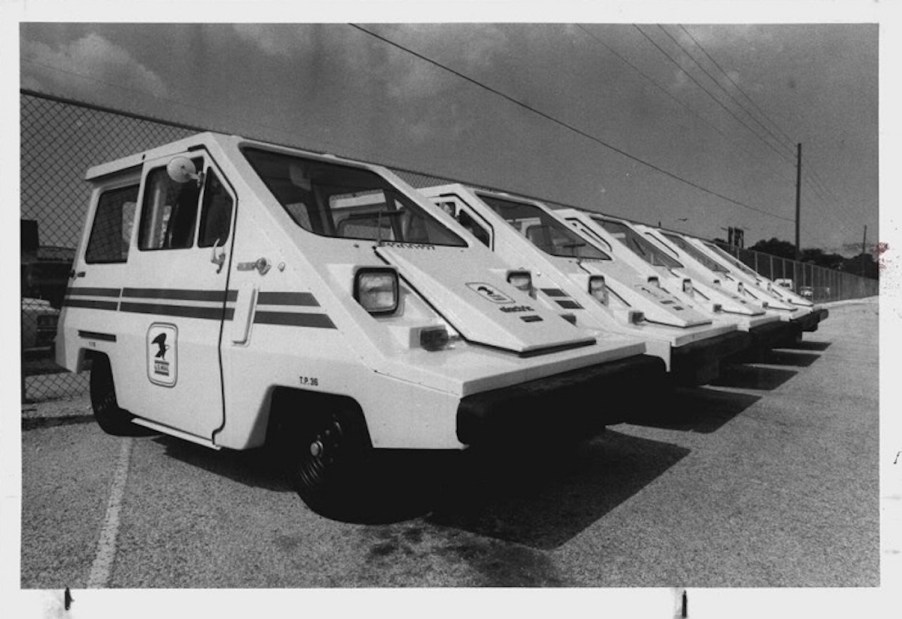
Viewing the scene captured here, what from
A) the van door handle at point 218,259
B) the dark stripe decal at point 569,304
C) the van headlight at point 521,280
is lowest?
the dark stripe decal at point 569,304

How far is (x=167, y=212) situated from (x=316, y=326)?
66.7 inches

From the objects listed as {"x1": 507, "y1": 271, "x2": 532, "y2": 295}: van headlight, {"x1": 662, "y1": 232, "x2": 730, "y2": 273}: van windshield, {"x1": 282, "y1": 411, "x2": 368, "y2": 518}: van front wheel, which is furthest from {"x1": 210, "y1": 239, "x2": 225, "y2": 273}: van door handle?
{"x1": 662, "y1": 232, "x2": 730, "y2": 273}: van windshield

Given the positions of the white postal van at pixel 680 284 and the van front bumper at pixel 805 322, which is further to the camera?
the van front bumper at pixel 805 322

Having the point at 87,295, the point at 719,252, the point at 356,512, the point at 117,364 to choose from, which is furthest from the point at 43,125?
the point at 719,252

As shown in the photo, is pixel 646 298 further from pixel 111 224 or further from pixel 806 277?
pixel 806 277

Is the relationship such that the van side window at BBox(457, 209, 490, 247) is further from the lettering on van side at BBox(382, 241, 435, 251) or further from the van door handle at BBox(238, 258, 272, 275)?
the van door handle at BBox(238, 258, 272, 275)

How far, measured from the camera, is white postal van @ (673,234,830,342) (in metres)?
8.57

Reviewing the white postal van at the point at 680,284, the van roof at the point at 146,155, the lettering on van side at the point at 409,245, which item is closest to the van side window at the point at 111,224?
the van roof at the point at 146,155

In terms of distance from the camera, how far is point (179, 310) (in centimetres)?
350

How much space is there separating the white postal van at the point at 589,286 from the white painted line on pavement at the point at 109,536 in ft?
8.61

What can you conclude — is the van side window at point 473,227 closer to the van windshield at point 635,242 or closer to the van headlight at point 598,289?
the van headlight at point 598,289

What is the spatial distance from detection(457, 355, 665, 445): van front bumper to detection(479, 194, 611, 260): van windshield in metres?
2.67

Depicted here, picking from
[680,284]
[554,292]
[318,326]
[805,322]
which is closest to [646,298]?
[554,292]

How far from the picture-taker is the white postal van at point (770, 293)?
28.1 ft
